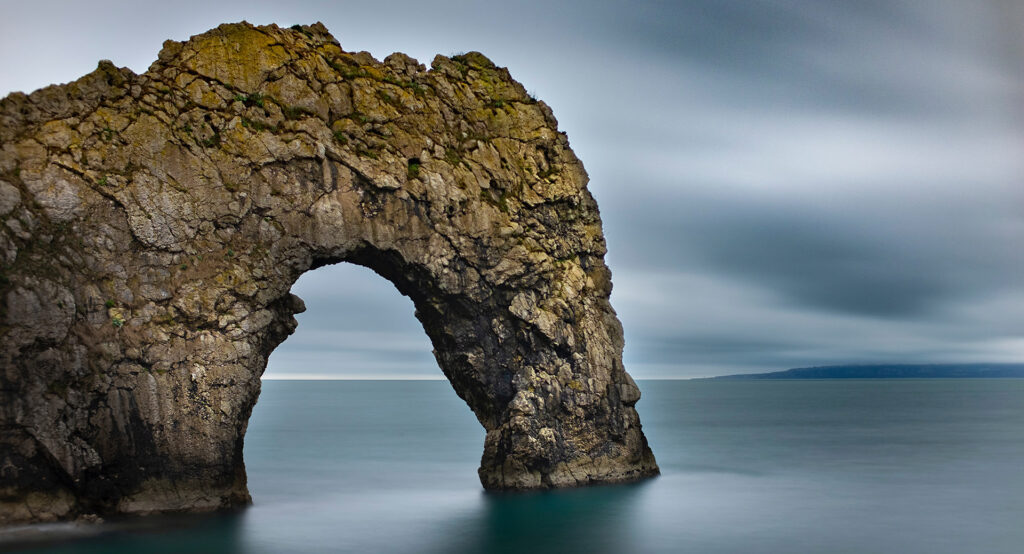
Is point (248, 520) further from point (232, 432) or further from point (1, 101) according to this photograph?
point (1, 101)

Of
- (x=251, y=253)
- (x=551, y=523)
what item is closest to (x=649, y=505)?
(x=551, y=523)

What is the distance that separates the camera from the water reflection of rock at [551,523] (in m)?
31.5

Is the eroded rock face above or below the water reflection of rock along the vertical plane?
above

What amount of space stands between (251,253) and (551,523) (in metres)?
14.7

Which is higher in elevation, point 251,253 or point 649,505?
point 251,253

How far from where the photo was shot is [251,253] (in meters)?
35.5

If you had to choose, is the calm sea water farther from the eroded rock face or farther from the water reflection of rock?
the eroded rock face

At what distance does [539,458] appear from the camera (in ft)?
130

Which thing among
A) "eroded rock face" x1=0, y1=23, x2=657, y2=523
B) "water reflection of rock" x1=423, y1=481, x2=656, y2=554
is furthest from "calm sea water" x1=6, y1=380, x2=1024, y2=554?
"eroded rock face" x1=0, y1=23, x2=657, y2=523

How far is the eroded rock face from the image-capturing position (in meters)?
32.3

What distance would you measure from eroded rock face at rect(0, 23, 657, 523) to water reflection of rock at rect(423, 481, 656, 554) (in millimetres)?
1532

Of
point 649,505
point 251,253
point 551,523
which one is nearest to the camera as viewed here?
point 551,523

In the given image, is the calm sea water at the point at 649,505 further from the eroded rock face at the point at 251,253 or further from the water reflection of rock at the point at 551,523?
the eroded rock face at the point at 251,253

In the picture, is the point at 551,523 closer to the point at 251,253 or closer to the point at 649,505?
the point at 649,505
